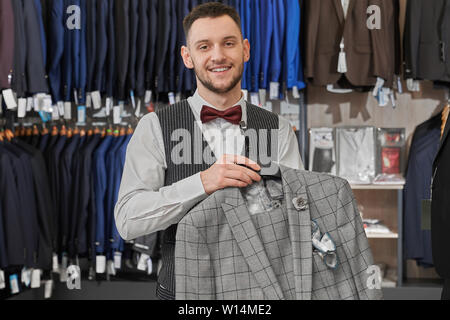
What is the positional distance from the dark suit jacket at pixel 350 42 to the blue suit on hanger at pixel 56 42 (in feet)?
5.82

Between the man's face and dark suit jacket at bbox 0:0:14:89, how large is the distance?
6.88ft

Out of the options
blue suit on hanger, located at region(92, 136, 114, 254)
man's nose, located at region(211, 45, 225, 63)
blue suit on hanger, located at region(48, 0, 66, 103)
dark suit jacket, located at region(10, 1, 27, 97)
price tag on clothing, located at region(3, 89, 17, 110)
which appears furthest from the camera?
blue suit on hanger, located at region(92, 136, 114, 254)

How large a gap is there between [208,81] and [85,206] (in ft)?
7.79

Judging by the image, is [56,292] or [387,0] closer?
[387,0]

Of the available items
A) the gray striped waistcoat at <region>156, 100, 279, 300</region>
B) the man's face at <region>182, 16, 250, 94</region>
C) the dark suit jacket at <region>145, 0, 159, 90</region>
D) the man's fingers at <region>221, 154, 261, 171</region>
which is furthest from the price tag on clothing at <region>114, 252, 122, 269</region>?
the man's fingers at <region>221, 154, 261, 171</region>

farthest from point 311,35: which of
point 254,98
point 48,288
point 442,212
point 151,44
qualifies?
point 48,288

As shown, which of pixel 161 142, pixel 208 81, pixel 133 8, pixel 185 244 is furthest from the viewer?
pixel 133 8

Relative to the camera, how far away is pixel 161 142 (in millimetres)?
1666

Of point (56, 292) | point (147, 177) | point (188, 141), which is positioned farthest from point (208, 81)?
point (56, 292)

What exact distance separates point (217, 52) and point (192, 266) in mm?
638

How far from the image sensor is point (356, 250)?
1.33 metres

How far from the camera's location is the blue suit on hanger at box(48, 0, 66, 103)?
3.58 m

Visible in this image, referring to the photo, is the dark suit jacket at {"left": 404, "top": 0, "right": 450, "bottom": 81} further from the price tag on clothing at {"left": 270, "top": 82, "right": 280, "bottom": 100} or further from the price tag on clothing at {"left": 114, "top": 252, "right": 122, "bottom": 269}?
the price tag on clothing at {"left": 114, "top": 252, "right": 122, "bottom": 269}

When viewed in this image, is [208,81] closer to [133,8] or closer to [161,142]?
[161,142]
